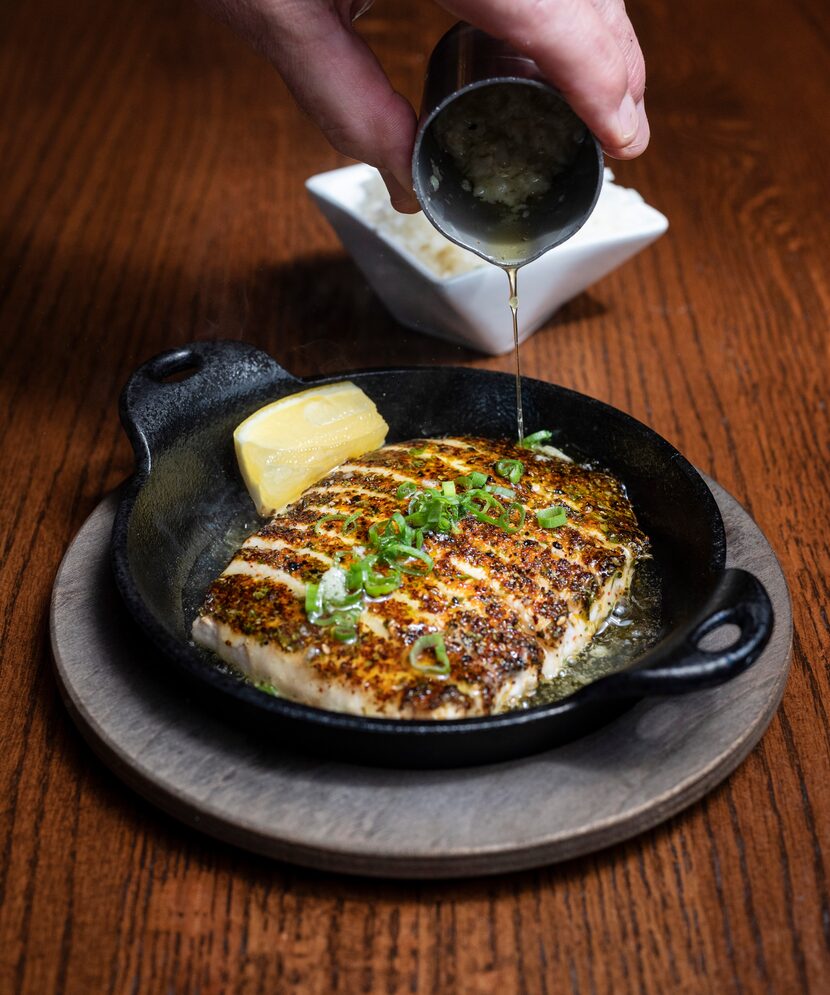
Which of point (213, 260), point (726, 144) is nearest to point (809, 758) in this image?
point (213, 260)

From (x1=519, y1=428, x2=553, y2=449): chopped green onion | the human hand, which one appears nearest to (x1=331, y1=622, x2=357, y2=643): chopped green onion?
(x1=519, y1=428, x2=553, y2=449): chopped green onion

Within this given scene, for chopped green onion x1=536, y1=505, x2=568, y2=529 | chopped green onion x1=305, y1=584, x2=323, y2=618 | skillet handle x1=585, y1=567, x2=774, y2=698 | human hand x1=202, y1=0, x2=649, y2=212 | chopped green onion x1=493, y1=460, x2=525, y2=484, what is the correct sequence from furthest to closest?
chopped green onion x1=493, y1=460, x2=525, y2=484 → chopped green onion x1=536, y1=505, x2=568, y2=529 → chopped green onion x1=305, y1=584, x2=323, y2=618 → human hand x1=202, y1=0, x2=649, y2=212 → skillet handle x1=585, y1=567, x2=774, y2=698

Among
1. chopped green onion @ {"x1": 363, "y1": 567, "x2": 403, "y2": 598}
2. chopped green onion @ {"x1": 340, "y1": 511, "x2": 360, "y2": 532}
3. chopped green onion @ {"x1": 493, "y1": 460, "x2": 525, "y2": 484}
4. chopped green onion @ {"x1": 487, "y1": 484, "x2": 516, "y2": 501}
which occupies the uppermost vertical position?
chopped green onion @ {"x1": 363, "y1": 567, "x2": 403, "y2": 598}

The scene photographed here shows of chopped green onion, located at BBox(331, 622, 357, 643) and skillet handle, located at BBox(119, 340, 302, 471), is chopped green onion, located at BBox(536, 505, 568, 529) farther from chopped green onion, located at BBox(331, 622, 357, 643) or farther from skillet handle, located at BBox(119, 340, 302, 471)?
skillet handle, located at BBox(119, 340, 302, 471)

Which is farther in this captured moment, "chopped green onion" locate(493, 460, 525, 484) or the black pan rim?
"chopped green onion" locate(493, 460, 525, 484)

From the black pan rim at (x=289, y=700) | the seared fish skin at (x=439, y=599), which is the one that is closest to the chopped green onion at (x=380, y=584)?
the seared fish skin at (x=439, y=599)

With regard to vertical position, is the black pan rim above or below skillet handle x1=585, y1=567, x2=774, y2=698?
above

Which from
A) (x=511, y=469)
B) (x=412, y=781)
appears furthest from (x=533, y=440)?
(x=412, y=781)

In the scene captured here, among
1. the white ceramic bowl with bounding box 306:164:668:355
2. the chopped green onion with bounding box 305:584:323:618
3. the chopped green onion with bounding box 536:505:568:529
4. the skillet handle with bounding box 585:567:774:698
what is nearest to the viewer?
the skillet handle with bounding box 585:567:774:698
